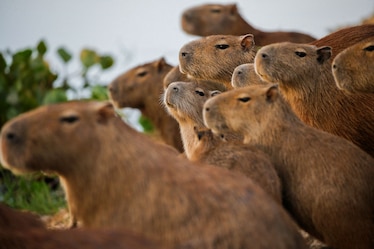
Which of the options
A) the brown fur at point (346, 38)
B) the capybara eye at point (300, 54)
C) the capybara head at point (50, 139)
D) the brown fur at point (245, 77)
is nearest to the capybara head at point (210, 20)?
the brown fur at point (346, 38)

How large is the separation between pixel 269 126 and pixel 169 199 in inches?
44.4

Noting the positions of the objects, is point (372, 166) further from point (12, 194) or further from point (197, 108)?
point (12, 194)

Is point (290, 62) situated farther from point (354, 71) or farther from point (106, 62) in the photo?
point (106, 62)

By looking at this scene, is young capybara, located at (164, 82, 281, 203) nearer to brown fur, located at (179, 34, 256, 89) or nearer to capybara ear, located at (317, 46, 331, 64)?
brown fur, located at (179, 34, 256, 89)

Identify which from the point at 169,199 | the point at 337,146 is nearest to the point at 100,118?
the point at 169,199

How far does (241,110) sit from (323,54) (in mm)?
1150

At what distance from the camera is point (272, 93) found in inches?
189

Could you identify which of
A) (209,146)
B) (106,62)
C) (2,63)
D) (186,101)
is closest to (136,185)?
(209,146)

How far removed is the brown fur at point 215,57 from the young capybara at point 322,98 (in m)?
0.63

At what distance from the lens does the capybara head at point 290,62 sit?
5.43 m

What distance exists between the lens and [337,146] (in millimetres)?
4688

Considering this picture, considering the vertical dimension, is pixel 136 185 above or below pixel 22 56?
above

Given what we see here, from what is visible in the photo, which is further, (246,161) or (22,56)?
(22,56)

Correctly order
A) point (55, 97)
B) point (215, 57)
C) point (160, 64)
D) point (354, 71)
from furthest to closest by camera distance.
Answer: point (55, 97)
point (160, 64)
point (215, 57)
point (354, 71)
